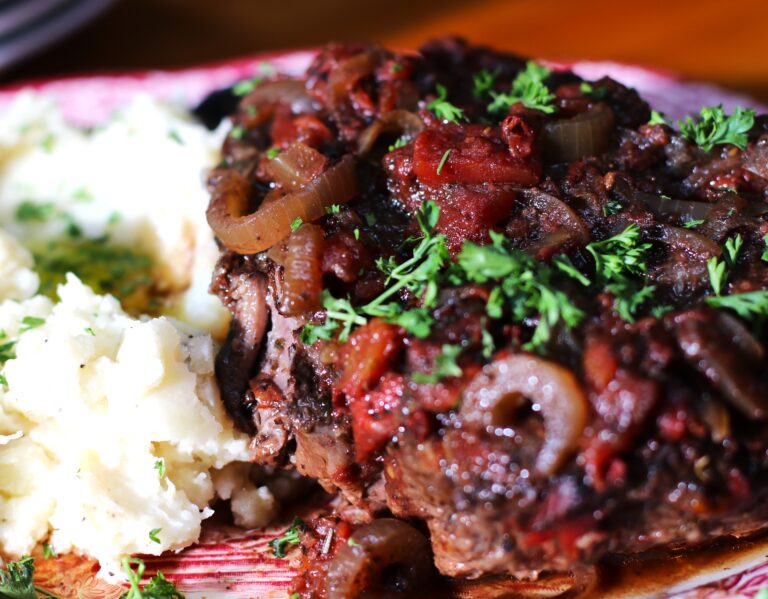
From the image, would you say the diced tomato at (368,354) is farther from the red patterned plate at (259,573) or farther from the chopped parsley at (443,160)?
the red patterned plate at (259,573)

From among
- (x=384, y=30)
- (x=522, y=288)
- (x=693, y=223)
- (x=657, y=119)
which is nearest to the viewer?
(x=522, y=288)

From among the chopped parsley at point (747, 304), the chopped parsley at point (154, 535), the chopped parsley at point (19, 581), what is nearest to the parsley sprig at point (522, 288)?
the chopped parsley at point (747, 304)

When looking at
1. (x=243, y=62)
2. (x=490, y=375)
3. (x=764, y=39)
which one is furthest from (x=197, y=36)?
(x=490, y=375)

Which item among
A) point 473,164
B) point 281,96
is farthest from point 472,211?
point 281,96

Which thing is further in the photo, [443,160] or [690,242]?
[443,160]

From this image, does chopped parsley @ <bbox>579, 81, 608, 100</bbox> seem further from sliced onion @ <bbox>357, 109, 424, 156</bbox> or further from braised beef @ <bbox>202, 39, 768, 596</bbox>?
sliced onion @ <bbox>357, 109, 424, 156</bbox>

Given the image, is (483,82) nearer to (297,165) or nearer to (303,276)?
(297,165)

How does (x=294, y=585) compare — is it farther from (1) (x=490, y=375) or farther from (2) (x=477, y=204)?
(2) (x=477, y=204)
